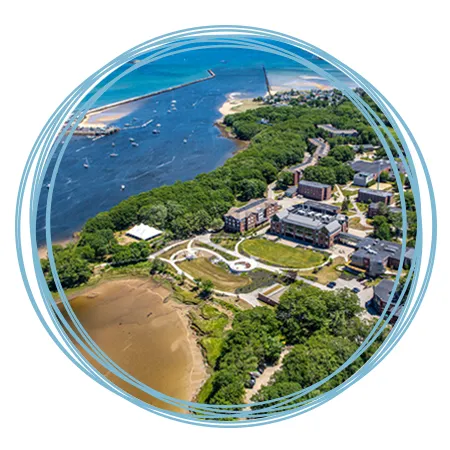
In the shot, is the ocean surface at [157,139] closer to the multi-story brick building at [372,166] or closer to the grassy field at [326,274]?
the multi-story brick building at [372,166]

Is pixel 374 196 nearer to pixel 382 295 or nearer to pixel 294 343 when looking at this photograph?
pixel 382 295

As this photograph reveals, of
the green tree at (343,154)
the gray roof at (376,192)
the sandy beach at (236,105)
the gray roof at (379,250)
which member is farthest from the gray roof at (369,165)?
the sandy beach at (236,105)

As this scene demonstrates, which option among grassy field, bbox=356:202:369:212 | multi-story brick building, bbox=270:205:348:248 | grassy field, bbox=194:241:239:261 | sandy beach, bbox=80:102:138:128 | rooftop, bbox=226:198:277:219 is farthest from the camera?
sandy beach, bbox=80:102:138:128

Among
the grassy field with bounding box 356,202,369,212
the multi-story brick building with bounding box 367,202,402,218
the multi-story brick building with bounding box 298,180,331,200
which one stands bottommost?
the multi-story brick building with bounding box 367,202,402,218

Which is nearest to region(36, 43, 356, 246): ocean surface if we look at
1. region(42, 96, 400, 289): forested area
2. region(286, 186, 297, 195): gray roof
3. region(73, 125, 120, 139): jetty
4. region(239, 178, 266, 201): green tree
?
region(73, 125, 120, 139): jetty

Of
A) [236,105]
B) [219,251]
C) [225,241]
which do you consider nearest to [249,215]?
[225,241]

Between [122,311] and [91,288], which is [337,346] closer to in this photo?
[122,311]

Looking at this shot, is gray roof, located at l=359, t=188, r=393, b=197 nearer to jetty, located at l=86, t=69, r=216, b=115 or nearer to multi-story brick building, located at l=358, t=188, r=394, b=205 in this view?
multi-story brick building, located at l=358, t=188, r=394, b=205
